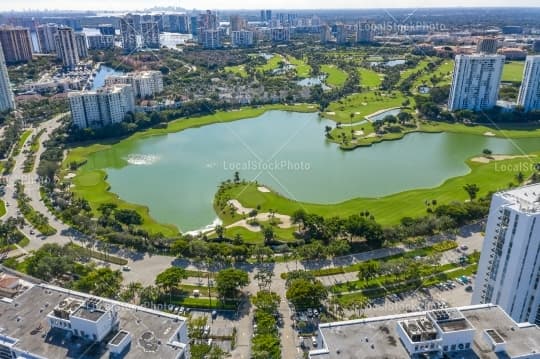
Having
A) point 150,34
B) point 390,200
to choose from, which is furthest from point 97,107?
point 150,34

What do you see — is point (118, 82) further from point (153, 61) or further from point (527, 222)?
point (527, 222)

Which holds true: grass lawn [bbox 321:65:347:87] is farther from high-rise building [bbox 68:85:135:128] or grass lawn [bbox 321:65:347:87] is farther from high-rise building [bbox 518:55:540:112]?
high-rise building [bbox 68:85:135:128]

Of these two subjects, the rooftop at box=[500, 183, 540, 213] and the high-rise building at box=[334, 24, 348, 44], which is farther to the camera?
the high-rise building at box=[334, 24, 348, 44]

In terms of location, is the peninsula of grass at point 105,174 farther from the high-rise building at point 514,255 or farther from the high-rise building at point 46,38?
the high-rise building at point 46,38

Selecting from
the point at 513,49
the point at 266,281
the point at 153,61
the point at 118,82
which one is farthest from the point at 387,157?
the point at 513,49

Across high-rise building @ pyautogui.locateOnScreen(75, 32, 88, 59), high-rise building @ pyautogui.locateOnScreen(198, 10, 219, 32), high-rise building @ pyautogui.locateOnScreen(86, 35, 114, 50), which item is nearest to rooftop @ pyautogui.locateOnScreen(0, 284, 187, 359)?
high-rise building @ pyautogui.locateOnScreen(75, 32, 88, 59)
